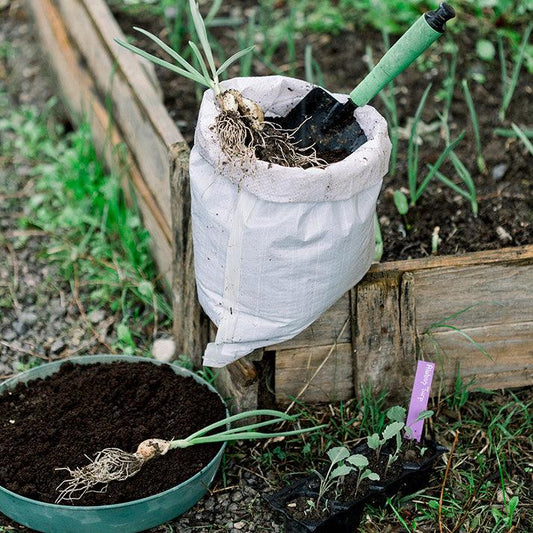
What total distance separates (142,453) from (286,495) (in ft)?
1.17

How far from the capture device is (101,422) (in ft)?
7.39

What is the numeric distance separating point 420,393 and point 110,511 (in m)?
0.80

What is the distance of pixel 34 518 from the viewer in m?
2.08

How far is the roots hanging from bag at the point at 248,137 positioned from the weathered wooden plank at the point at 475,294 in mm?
487

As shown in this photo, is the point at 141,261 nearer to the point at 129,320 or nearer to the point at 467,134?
the point at 129,320

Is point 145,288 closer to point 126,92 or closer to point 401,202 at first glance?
point 126,92

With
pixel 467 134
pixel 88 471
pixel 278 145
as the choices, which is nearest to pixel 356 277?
pixel 278 145

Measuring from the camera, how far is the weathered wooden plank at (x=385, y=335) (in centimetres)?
225

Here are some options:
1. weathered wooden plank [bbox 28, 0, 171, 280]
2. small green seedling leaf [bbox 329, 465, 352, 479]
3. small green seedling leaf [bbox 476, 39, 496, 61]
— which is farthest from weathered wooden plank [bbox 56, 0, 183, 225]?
small green seedling leaf [bbox 476, 39, 496, 61]

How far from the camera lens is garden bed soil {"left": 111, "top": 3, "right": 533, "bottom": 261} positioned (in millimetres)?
2645

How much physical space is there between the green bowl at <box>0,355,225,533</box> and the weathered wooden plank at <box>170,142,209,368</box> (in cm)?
37

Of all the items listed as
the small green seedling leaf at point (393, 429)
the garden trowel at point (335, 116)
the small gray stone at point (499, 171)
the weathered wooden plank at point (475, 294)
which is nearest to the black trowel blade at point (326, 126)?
the garden trowel at point (335, 116)

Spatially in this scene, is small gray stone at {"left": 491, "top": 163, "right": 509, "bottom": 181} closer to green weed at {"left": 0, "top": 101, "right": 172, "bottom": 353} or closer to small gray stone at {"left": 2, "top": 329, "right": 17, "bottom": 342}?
green weed at {"left": 0, "top": 101, "right": 172, "bottom": 353}

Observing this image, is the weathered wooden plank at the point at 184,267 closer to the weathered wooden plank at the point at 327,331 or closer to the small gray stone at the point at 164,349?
the small gray stone at the point at 164,349
